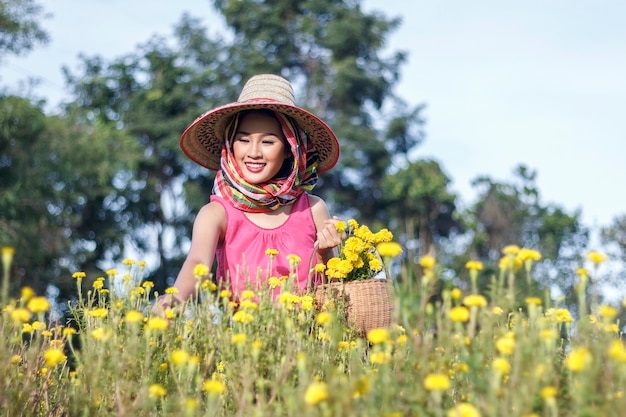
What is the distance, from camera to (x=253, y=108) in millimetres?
4352

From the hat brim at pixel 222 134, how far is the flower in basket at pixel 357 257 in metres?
0.87

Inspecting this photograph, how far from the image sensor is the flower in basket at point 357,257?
139 inches

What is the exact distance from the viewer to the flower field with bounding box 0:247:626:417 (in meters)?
1.79

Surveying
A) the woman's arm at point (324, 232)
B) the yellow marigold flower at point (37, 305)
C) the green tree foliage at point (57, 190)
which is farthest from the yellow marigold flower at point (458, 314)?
the green tree foliage at point (57, 190)

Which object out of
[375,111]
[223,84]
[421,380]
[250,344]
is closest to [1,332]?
[250,344]

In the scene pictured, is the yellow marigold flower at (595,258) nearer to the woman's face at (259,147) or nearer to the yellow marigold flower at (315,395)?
the yellow marigold flower at (315,395)

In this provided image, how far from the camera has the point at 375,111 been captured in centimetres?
2741

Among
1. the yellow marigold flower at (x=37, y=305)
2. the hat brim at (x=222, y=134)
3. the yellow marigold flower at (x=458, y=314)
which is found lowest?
the yellow marigold flower at (x=458, y=314)

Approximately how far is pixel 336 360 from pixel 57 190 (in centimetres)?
1853

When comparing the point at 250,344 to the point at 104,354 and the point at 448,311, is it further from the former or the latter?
the point at 448,311

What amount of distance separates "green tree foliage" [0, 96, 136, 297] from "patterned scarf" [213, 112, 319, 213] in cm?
1394

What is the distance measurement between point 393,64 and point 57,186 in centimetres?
1248

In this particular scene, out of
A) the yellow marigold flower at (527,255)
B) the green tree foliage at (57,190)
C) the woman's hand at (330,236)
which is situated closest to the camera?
the yellow marigold flower at (527,255)

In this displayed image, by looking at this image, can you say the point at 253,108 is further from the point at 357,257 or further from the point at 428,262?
the point at 428,262
